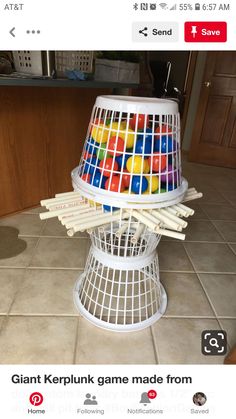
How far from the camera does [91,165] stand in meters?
0.72

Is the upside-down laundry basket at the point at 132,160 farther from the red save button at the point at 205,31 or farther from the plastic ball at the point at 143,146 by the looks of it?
the red save button at the point at 205,31

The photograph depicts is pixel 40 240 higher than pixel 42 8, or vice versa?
pixel 42 8

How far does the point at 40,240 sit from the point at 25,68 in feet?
2.54

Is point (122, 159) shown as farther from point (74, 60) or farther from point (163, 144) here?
point (74, 60)

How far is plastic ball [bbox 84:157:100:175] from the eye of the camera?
2.33 feet

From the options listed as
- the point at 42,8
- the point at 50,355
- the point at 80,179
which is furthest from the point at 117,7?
the point at 50,355

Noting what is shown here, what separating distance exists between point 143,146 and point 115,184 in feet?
0.36

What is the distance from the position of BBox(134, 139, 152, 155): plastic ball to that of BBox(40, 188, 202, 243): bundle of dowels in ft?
0.46

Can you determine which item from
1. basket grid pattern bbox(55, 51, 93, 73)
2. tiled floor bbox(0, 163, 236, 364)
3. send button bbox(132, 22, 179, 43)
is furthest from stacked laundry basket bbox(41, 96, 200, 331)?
basket grid pattern bbox(55, 51, 93, 73)

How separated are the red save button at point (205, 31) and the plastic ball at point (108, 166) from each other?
325mm

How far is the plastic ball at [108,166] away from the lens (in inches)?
26.4

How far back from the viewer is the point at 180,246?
132 centimetres

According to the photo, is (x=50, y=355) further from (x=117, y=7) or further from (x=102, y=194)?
(x=117, y=7)

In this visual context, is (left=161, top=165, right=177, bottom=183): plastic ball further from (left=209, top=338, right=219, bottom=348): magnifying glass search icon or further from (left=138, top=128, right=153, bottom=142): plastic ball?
(left=209, top=338, right=219, bottom=348): magnifying glass search icon
